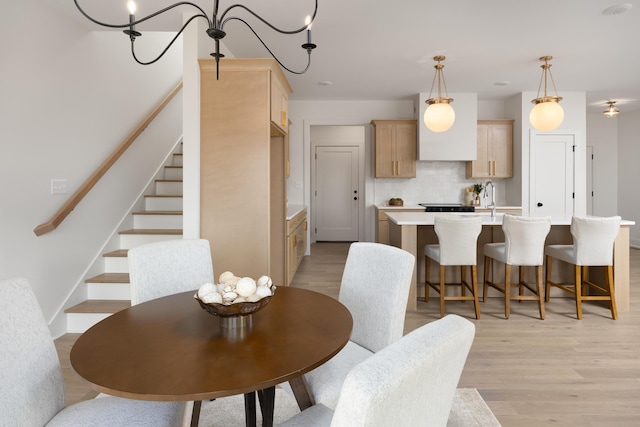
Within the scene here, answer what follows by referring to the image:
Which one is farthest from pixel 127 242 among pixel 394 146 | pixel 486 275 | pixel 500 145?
pixel 500 145

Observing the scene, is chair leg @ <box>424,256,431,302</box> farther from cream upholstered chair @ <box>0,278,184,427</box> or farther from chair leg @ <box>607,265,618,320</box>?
cream upholstered chair @ <box>0,278,184,427</box>

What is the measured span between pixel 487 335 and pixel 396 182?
382 centimetres

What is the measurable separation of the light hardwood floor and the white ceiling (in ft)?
8.68

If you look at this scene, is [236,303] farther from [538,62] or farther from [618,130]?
[618,130]

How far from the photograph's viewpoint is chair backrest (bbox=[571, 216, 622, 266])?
10.7 feet

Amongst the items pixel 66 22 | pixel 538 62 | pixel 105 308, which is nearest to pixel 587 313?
pixel 538 62

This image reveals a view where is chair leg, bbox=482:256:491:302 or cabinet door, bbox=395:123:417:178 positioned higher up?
cabinet door, bbox=395:123:417:178

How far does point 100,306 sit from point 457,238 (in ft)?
10.1

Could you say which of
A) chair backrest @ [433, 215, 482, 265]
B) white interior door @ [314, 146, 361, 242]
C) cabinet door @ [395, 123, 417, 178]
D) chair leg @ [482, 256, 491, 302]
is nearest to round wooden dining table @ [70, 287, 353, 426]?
chair backrest @ [433, 215, 482, 265]

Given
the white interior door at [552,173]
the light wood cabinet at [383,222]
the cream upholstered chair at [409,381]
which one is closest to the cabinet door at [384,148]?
Answer: the light wood cabinet at [383,222]

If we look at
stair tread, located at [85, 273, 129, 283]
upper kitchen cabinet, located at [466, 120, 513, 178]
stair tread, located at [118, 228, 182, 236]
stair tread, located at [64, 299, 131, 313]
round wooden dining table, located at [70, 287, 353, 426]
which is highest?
upper kitchen cabinet, located at [466, 120, 513, 178]

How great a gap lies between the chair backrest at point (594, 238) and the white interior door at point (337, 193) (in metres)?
5.29

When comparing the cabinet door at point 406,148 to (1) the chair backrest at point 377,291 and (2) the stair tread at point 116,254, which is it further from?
(1) the chair backrest at point 377,291

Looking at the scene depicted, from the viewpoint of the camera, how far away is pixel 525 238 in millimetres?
3320
